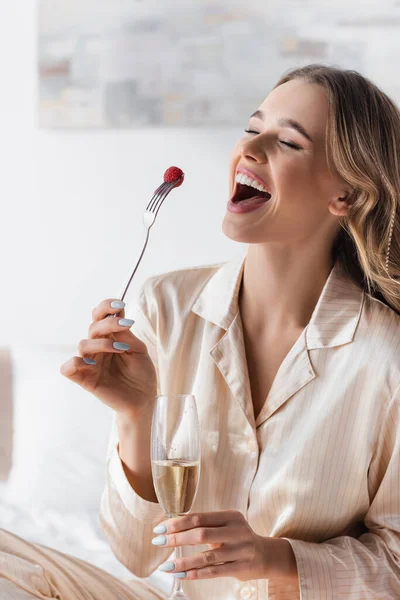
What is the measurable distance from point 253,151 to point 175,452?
0.61 metres

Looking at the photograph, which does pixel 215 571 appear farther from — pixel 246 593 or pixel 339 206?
pixel 339 206

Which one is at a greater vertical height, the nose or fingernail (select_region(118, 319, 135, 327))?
the nose

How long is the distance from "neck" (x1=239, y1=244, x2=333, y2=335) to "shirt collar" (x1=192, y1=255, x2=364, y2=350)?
0.03 m

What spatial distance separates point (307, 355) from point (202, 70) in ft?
4.99

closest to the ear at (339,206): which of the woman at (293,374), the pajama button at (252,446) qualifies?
the woman at (293,374)

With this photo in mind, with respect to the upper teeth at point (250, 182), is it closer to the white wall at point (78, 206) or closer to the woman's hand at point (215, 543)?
the woman's hand at point (215, 543)

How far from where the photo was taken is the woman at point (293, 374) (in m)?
1.52

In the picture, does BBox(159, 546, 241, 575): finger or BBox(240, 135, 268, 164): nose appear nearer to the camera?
BBox(159, 546, 241, 575): finger

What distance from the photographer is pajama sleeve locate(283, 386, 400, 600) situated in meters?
1.45

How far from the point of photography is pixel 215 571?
125 centimetres

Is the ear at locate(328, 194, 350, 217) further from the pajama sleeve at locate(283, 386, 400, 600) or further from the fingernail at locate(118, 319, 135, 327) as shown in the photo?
the fingernail at locate(118, 319, 135, 327)

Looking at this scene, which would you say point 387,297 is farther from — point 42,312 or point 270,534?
point 42,312

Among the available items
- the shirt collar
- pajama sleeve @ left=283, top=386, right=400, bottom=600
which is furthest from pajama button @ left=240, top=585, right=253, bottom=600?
the shirt collar

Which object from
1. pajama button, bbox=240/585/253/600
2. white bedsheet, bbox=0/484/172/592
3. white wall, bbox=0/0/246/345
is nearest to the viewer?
pajama button, bbox=240/585/253/600
